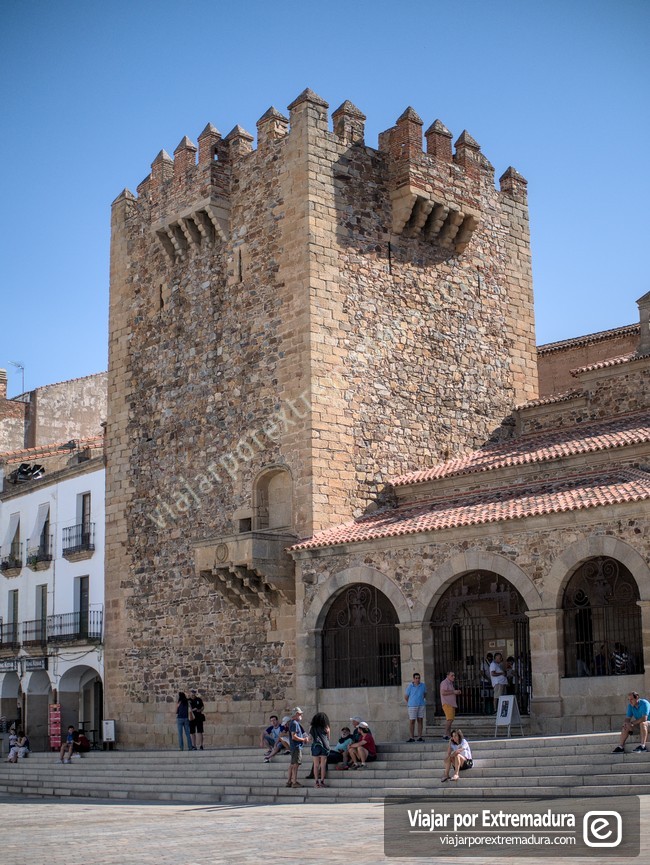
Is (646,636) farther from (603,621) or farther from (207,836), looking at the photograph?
(207,836)

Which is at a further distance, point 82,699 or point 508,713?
point 82,699

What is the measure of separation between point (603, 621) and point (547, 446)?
454 centimetres

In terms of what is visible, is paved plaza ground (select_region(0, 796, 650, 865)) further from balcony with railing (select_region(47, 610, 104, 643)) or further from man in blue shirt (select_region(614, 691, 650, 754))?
balcony with railing (select_region(47, 610, 104, 643))

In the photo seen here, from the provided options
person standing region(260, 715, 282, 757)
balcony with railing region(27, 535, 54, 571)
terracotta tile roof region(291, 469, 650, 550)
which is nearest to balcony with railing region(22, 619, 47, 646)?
balcony with railing region(27, 535, 54, 571)

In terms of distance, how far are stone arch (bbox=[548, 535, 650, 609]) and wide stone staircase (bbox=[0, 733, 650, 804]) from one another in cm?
244

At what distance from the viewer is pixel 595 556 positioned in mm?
17656

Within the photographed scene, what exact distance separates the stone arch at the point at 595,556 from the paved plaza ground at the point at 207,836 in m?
4.67

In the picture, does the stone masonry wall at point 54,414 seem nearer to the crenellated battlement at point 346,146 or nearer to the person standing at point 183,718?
the crenellated battlement at point 346,146

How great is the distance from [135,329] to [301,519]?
7506 mm

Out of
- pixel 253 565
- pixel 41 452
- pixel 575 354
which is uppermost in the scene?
pixel 575 354

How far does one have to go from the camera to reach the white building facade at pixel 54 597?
96.2 feet

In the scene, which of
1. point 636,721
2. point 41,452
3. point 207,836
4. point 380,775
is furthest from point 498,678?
point 41,452

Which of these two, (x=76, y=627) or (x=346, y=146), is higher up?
(x=346, y=146)

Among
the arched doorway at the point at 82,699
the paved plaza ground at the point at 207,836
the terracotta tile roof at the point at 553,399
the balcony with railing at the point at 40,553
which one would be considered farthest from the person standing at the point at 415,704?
the balcony with railing at the point at 40,553
